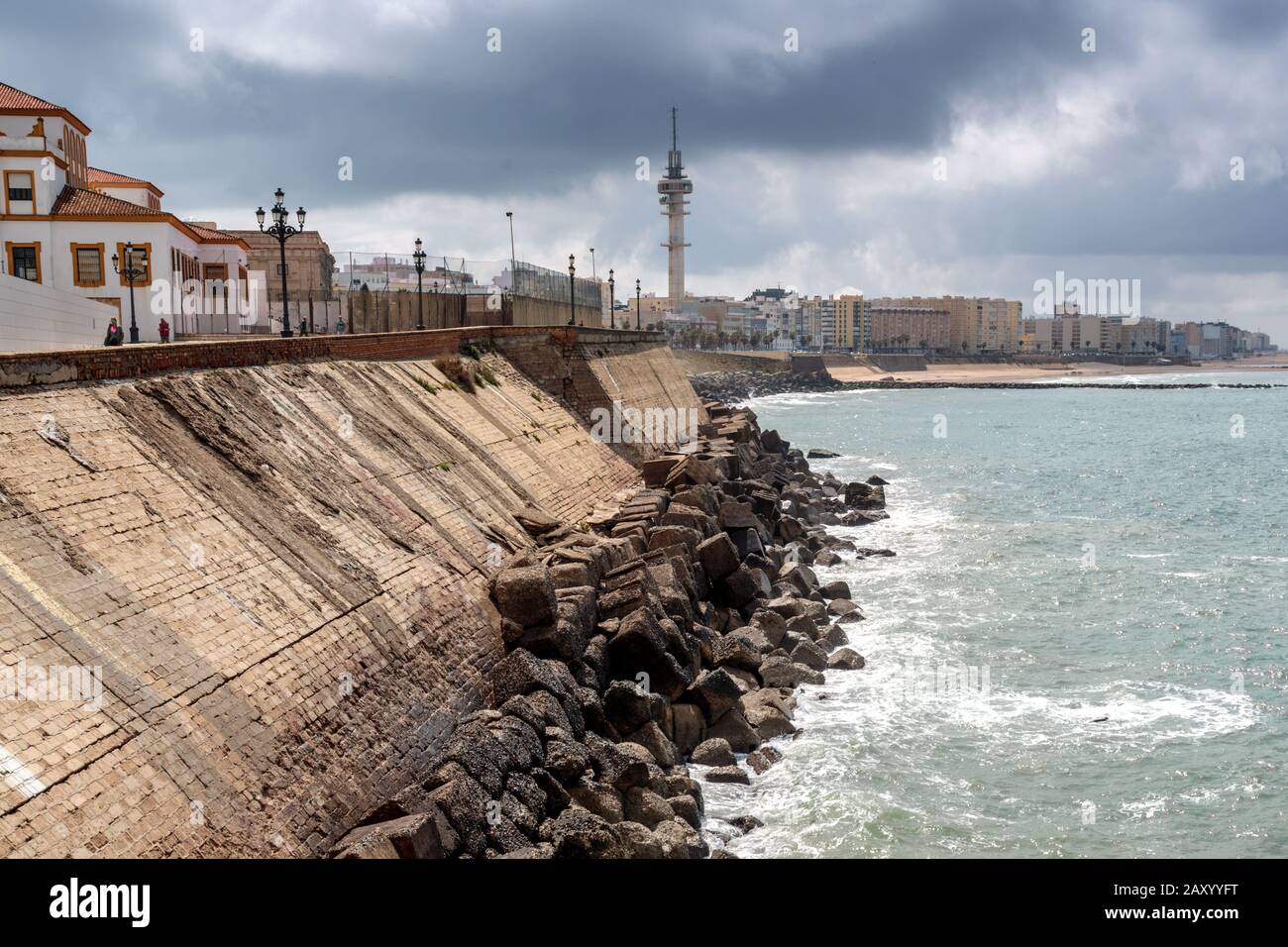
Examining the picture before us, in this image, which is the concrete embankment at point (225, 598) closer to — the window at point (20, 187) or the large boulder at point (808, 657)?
the large boulder at point (808, 657)

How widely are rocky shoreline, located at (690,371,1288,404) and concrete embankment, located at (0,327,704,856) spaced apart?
289ft

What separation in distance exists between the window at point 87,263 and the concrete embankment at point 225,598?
52.1 ft

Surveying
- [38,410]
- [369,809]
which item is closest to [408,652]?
[369,809]

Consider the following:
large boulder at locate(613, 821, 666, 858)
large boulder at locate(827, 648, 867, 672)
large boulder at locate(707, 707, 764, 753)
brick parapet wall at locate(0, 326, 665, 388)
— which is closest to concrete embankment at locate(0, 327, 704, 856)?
brick parapet wall at locate(0, 326, 665, 388)

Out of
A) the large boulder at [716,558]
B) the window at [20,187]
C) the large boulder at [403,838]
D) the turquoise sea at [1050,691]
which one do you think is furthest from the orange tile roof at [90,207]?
the large boulder at [403,838]

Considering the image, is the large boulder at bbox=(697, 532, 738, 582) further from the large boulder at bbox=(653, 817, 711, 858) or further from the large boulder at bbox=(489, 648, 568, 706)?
the large boulder at bbox=(653, 817, 711, 858)

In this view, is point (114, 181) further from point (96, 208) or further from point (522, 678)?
point (522, 678)

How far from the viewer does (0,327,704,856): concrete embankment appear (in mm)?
8812

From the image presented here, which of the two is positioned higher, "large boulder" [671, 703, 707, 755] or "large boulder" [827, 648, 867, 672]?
"large boulder" [671, 703, 707, 755]

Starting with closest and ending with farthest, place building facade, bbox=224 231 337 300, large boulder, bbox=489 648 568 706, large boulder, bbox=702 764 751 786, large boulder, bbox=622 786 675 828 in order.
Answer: large boulder, bbox=622 786 675 828, large boulder, bbox=489 648 568 706, large boulder, bbox=702 764 751 786, building facade, bbox=224 231 337 300

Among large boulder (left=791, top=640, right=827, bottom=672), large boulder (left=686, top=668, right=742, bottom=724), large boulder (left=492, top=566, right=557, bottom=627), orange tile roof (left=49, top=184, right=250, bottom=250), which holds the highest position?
orange tile roof (left=49, top=184, right=250, bottom=250)

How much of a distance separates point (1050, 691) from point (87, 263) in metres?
27.9

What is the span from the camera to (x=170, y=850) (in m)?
8.52

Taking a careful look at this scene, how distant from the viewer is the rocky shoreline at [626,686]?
10766 millimetres
